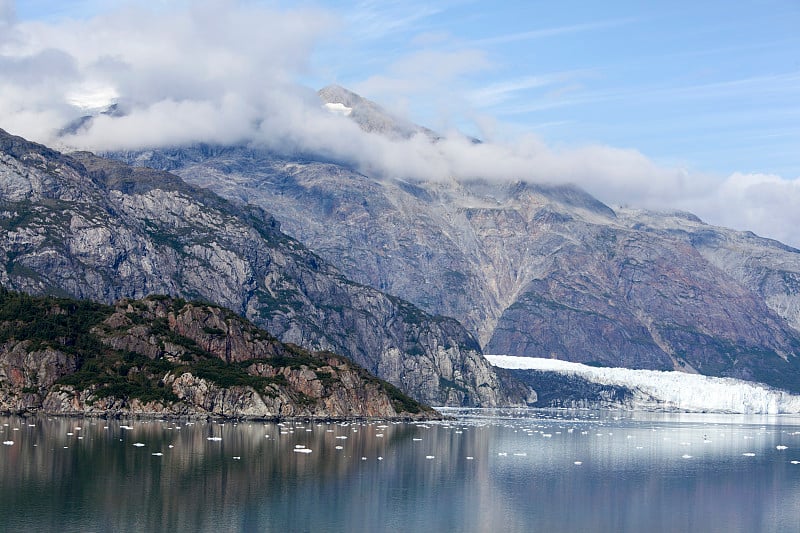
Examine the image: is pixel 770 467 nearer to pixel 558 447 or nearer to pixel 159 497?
pixel 558 447

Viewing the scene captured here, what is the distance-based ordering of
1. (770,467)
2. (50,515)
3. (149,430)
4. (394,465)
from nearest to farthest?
(50,515), (394,465), (770,467), (149,430)

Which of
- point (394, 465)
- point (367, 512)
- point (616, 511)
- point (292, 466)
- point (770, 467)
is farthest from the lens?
A: point (770, 467)

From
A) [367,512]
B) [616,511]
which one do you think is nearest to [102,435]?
[367,512]

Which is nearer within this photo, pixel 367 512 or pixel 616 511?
pixel 367 512

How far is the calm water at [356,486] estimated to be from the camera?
327 feet

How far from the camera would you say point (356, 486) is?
123 meters

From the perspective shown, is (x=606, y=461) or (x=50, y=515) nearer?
(x=50, y=515)

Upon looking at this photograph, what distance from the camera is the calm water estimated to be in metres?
99.6

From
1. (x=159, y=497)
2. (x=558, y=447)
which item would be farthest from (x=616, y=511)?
(x=558, y=447)

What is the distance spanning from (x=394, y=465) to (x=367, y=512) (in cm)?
4270

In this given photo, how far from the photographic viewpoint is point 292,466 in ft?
454

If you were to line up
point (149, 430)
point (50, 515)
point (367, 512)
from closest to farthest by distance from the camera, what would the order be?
point (50, 515), point (367, 512), point (149, 430)

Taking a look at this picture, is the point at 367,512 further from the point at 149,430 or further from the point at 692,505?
the point at 149,430

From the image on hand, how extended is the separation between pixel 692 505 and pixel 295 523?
1918 inches
